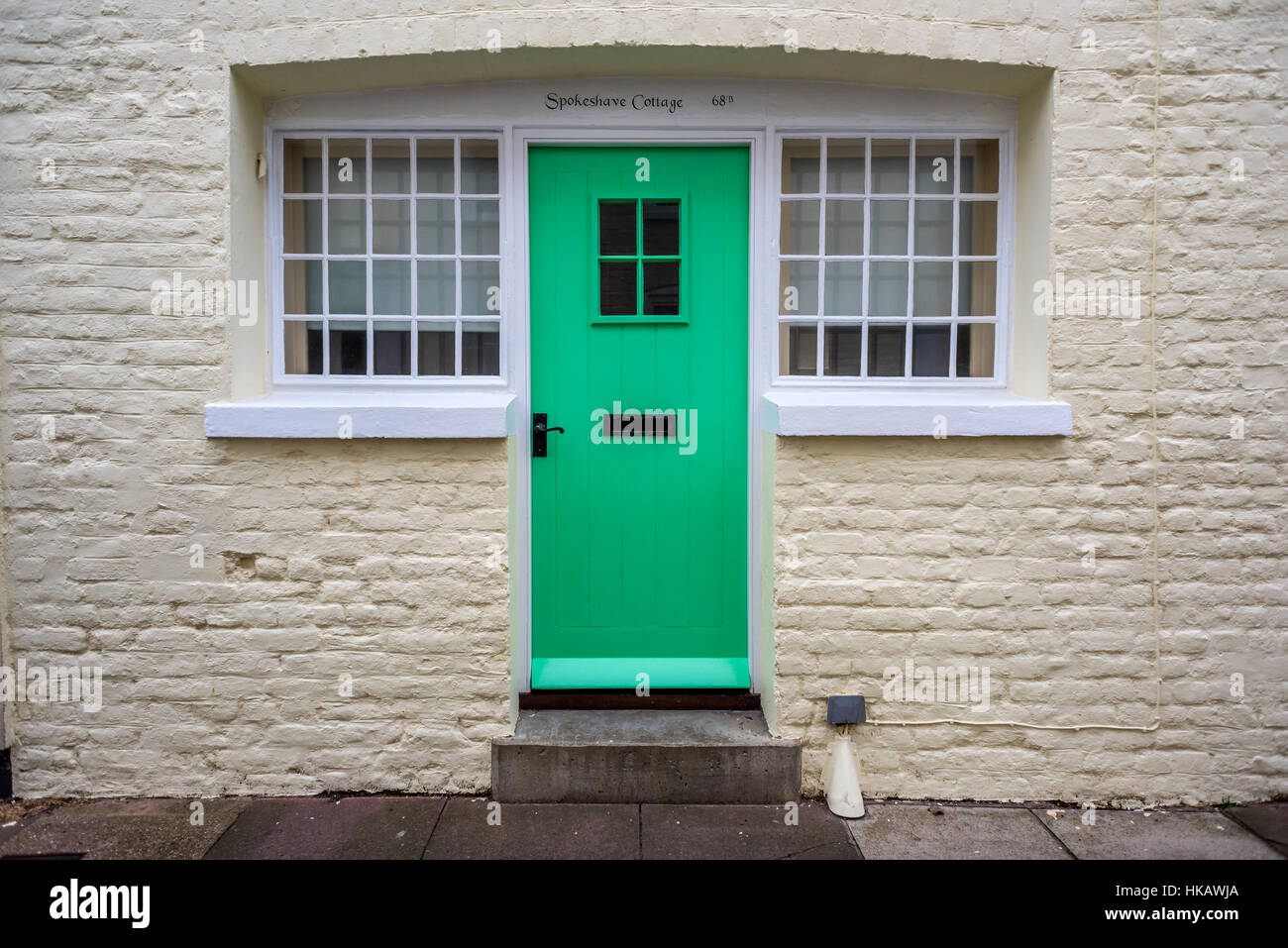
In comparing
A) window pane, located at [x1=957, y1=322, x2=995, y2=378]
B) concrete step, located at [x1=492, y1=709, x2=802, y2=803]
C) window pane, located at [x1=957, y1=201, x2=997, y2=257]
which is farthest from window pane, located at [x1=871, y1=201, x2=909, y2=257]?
concrete step, located at [x1=492, y1=709, x2=802, y2=803]

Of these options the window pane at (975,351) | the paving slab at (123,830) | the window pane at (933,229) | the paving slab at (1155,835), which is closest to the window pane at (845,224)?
the window pane at (933,229)

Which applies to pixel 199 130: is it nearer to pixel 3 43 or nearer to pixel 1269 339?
pixel 3 43

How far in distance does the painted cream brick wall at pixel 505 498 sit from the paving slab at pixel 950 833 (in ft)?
0.44

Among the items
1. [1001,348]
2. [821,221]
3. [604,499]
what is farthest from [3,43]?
[1001,348]

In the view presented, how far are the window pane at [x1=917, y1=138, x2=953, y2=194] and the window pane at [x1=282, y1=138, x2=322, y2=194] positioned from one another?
2.82 meters

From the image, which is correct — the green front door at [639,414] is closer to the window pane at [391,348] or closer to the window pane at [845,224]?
the window pane at [845,224]

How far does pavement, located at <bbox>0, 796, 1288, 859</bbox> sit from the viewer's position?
3.71 meters

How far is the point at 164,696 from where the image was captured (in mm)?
4102

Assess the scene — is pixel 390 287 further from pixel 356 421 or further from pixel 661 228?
pixel 661 228

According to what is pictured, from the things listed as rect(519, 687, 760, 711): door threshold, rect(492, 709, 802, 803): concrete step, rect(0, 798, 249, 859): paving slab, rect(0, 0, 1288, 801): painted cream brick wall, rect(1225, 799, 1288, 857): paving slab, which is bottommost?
rect(0, 798, 249, 859): paving slab

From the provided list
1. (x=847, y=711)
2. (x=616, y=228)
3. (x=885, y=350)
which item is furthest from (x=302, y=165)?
(x=847, y=711)

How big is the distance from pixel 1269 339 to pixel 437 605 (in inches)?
148

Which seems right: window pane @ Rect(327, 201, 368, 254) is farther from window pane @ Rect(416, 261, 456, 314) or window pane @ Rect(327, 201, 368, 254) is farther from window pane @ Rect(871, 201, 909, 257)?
window pane @ Rect(871, 201, 909, 257)

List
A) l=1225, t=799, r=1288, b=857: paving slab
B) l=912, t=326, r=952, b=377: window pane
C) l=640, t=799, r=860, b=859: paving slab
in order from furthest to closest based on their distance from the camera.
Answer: l=912, t=326, r=952, b=377: window pane, l=1225, t=799, r=1288, b=857: paving slab, l=640, t=799, r=860, b=859: paving slab
